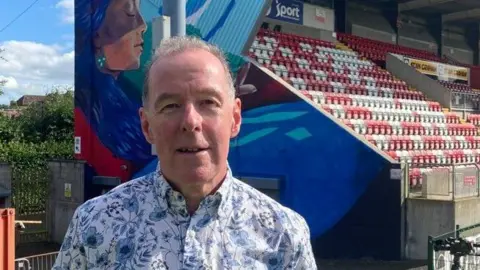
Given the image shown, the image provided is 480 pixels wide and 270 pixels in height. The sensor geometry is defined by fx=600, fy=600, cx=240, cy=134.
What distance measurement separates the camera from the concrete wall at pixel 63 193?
50.4 ft

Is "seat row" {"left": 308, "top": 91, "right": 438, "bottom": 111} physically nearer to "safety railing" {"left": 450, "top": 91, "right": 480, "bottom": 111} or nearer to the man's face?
"safety railing" {"left": 450, "top": 91, "right": 480, "bottom": 111}

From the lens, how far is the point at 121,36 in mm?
15242

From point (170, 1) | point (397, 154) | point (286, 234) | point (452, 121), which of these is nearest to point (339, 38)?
point (452, 121)

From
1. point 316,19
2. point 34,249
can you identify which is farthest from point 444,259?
point 316,19

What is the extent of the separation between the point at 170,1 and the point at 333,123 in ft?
25.4

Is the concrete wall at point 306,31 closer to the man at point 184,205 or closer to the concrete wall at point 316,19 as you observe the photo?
the concrete wall at point 316,19

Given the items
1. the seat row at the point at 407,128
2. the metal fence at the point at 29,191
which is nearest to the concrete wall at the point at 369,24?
the seat row at the point at 407,128

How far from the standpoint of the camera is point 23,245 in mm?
14633

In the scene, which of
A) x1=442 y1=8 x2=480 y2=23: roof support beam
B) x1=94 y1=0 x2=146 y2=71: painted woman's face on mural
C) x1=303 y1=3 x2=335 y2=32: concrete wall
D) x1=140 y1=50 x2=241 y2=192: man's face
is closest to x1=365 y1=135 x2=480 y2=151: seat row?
x1=303 y1=3 x2=335 y2=32: concrete wall

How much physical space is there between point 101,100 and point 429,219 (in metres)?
8.72

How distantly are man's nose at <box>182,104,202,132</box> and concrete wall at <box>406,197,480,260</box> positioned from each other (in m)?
10.6

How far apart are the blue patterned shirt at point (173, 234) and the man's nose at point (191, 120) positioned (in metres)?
0.23

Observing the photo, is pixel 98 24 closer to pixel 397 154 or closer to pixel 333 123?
pixel 333 123

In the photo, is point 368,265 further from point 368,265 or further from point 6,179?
point 6,179
